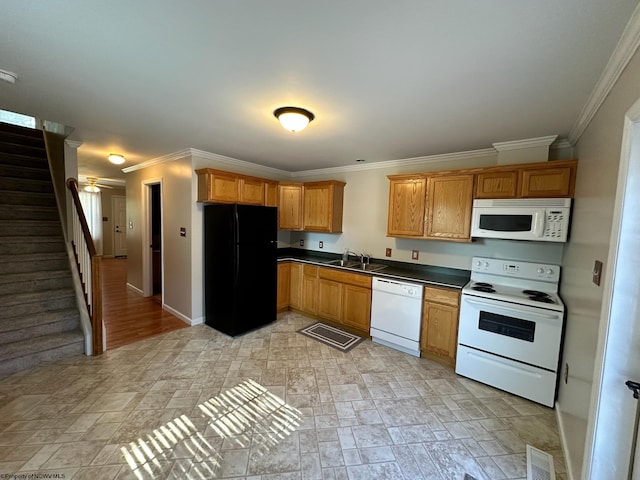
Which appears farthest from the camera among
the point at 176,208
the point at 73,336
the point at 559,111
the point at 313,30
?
the point at 176,208

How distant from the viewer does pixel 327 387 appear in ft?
8.27

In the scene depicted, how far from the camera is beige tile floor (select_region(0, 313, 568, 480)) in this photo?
→ 66.2 inches

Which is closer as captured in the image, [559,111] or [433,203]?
[559,111]

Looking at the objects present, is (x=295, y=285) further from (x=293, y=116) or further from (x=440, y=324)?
(x=293, y=116)

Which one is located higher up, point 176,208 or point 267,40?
point 267,40

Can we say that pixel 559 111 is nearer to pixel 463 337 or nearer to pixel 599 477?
pixel 463 337

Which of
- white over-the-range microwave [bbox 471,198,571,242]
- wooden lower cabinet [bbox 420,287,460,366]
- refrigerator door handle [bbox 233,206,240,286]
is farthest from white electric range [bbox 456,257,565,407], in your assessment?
refrigerator door handle [bbox 233,206,240,286]

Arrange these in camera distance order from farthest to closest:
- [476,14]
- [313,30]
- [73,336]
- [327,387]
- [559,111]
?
[73,336] → [327,387] → [559,111] → [313,30] → [476,14]

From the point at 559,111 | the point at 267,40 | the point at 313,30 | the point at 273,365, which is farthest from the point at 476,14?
the point at 273,365

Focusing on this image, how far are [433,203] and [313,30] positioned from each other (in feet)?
7.97

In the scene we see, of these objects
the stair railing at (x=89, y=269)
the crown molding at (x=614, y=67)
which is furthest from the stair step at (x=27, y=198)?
the crown molding at (x=614, y=67)

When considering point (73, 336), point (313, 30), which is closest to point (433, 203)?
point (313, 30)

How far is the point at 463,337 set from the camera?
2.71 meters

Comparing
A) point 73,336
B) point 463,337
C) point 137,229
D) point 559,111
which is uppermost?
point 559,111
